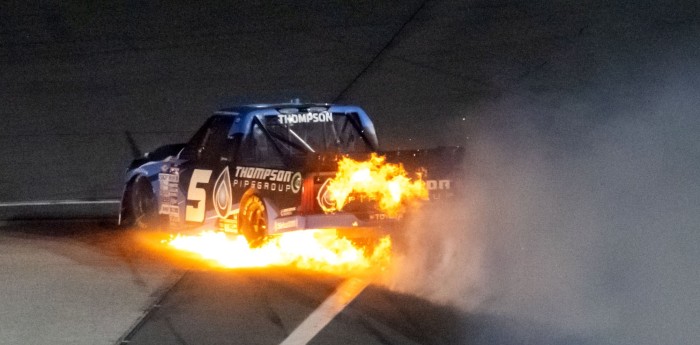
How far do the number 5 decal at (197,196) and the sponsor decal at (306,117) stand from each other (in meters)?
1.01

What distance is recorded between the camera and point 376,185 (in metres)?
12.9

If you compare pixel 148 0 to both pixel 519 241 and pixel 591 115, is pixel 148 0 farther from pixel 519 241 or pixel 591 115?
pixel 519 241

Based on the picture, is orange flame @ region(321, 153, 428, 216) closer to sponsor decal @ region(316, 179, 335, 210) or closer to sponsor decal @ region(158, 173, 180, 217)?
sponsor decal @ region(316, 179, 335, 210)

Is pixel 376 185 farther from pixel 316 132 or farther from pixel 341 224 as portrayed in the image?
pixel 316 132

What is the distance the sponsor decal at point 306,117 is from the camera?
46.6 feet

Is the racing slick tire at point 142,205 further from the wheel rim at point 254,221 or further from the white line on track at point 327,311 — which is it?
the white line on track at point 327,311

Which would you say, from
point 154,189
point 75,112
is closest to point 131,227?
point 154,189

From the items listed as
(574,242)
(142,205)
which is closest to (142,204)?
(142,205)

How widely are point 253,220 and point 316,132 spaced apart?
1.46 m

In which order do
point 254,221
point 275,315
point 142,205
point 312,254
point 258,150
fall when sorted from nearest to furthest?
1. point 275,315
2. point 254,221
3. point 312,254
4. point 258,150
5. point 142,205

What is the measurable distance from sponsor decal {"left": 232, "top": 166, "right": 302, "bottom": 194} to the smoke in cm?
125

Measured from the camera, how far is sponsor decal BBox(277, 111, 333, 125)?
14.2 metres

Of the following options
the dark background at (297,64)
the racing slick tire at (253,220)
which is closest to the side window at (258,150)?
the racing slick tire at (253,220)

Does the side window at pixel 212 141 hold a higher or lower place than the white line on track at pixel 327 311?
higher
